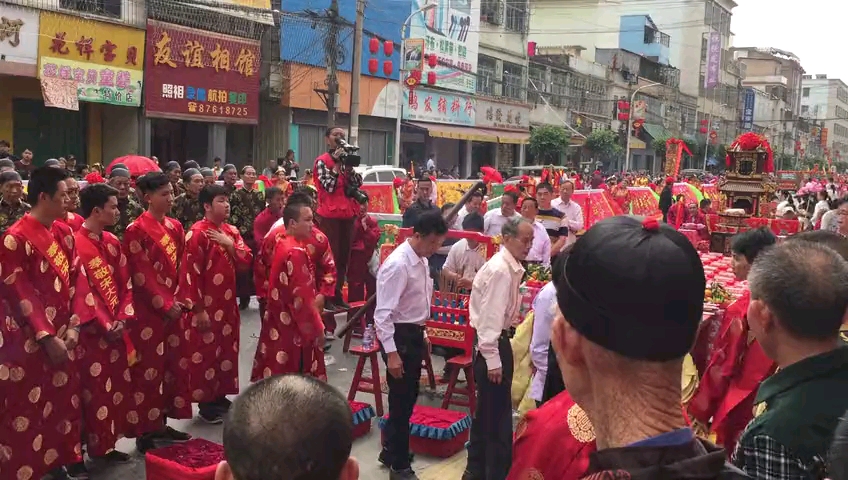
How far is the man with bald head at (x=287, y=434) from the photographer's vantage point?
1628 mm

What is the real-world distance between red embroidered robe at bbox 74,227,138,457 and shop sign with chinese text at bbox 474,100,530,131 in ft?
92.7

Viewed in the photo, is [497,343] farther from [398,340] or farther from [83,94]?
[83,94]

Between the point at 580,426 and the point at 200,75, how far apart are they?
1817 cm

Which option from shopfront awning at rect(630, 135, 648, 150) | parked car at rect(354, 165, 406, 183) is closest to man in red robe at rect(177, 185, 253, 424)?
parked car at rect(354, 165, 406, 183)

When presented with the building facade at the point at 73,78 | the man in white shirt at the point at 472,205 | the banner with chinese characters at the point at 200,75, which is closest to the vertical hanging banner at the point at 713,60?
the banner with chinese characters at the point at 200,75

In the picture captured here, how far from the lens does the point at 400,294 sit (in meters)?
4.56

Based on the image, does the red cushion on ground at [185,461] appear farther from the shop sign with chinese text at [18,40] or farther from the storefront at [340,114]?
the storefront at [340,114]

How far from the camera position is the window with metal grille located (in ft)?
51.6

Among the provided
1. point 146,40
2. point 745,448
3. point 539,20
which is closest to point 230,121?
point 146,40

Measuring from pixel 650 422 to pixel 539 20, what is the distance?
55.5m

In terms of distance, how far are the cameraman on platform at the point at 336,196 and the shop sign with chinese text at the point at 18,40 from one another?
9718mm

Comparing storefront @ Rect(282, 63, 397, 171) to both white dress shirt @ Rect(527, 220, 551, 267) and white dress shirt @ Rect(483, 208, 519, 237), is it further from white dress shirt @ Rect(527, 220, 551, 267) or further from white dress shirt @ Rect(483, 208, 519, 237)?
white dress shirt @ Rect(527, 220, 551, 267)

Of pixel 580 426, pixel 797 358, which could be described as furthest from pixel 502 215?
pixel 580 426

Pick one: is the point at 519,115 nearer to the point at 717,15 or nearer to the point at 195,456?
the point at 195,456
